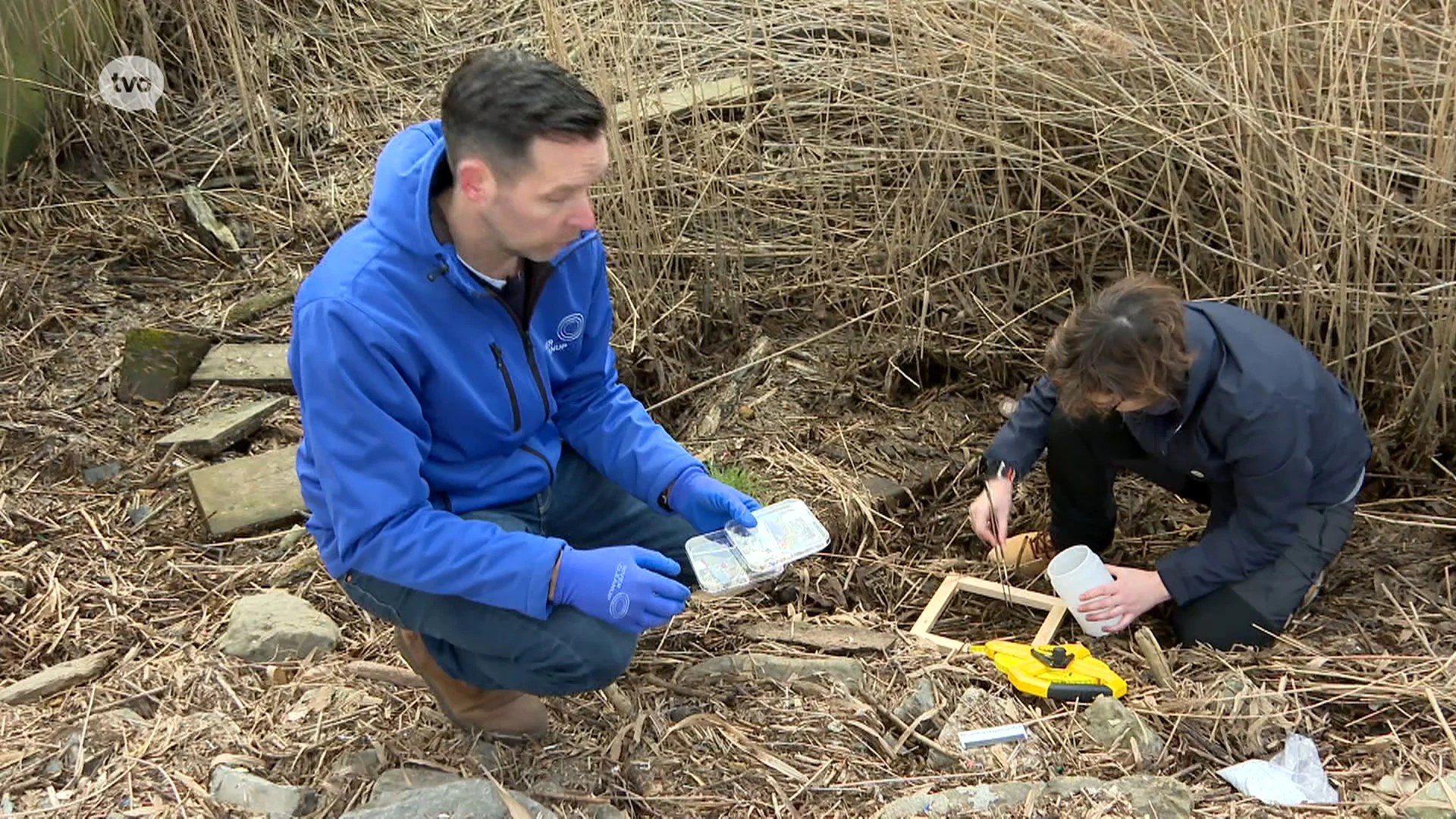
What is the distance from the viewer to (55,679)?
2.21m

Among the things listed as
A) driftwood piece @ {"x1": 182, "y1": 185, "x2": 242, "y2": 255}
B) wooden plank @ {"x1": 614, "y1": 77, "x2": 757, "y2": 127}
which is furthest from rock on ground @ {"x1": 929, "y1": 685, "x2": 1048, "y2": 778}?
driftwood piece @ {"x1": 182, "y1": 185, "x2": 242, "y2": 255}

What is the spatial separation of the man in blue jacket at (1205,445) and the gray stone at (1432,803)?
0.51 m

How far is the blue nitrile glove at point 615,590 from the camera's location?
1.83 m

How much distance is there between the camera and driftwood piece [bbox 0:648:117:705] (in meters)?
2.17

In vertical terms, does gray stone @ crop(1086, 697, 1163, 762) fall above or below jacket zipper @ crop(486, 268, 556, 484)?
below

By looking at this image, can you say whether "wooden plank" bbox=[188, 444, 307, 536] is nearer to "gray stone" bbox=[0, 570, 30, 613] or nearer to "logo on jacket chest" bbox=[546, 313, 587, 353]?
"gray stone" bbox=[0, 570, 30, 613]

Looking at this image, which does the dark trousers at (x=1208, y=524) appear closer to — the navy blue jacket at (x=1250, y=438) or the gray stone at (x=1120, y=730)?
the navy blue jacket at (x=1250, y=438)

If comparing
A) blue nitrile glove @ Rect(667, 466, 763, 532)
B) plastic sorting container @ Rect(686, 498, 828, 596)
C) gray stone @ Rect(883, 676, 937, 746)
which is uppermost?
blue nitrile glove @ Rect(667, 466, 763, 532)

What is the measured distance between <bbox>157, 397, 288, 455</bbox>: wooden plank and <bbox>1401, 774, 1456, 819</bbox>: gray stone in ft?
8.86

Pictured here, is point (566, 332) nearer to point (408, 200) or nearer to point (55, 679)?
point (408, 200)

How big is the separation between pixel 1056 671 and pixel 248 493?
1891 millimetres

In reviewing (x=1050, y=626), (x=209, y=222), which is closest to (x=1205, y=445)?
(x=1050, y=626)

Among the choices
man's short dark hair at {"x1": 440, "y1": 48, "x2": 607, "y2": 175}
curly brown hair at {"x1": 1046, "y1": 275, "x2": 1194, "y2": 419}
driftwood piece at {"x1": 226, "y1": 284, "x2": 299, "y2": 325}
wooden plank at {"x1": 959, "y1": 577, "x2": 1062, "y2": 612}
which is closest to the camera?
man's short dark hair at {"x1": 440, "y1": 48, "x2": 607, "y2": 175}

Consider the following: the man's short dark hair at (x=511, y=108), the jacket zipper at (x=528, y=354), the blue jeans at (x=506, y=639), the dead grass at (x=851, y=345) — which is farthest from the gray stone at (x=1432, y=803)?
the man's short dark hair at (x=511, y=108)
